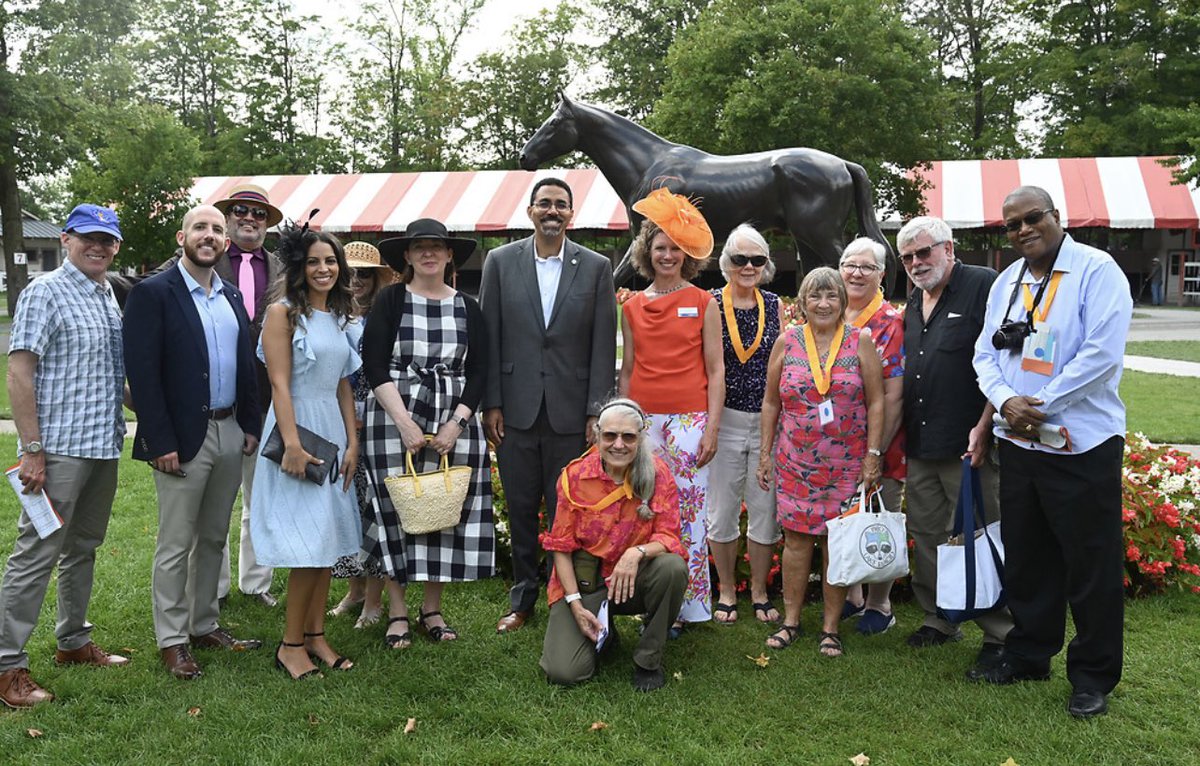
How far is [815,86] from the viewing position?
17938 mm

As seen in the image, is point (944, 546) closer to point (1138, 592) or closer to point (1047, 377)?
point (1047, 377)

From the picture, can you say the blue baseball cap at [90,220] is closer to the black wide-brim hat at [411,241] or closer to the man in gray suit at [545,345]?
the black wide-brim hat at [411,241]

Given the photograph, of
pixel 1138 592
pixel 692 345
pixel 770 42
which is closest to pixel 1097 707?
pixel 1138 592

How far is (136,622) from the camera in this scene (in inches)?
175

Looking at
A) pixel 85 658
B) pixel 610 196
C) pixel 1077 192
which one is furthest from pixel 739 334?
pixel 1077 192

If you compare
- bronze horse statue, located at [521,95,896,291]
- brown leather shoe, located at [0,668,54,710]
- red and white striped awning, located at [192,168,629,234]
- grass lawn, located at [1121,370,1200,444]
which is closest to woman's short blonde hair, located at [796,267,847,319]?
bronze horse statue, located at [521,95,896,291]

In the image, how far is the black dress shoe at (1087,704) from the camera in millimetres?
3281

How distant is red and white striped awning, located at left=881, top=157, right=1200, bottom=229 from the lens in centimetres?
2105

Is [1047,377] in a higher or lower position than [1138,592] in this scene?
higher

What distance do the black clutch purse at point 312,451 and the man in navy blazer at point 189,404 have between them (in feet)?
0.90

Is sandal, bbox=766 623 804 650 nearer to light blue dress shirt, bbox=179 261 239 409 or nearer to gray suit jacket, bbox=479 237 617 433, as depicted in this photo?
gray suit jacket, bbox=479 237 617 433

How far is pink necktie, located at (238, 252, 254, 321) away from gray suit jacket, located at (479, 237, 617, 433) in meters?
1.27

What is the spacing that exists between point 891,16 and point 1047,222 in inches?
715

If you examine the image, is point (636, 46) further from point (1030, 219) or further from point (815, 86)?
point (1030, 219)
